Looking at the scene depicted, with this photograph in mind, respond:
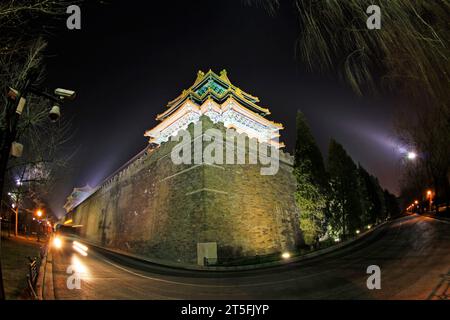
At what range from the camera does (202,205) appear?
1384cm

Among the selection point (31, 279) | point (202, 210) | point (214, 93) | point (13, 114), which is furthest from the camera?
point (214, 93)

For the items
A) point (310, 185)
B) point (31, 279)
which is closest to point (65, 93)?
point (31, 279)

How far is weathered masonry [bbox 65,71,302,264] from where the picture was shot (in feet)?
45.7

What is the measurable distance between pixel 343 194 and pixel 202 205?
39.9 feet

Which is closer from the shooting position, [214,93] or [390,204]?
[214,93]

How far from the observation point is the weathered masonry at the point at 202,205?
45.7 ft

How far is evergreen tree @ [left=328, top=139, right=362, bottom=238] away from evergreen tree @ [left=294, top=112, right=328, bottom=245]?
112 cm

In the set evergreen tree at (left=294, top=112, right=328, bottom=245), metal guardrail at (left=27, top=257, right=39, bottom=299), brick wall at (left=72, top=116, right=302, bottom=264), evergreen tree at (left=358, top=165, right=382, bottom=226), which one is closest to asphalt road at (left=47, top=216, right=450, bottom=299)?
metal guardrail at (left=27, top=257, right=39, bottom=299)

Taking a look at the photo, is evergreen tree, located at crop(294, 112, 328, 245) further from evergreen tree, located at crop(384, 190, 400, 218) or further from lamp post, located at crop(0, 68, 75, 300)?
evergreen tree, located at crop(384, 190, 400, 218)

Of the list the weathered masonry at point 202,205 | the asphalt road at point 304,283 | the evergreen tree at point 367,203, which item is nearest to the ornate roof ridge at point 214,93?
the weathered masonry at point 202,205

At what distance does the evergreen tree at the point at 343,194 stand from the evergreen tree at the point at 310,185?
1.12 metres

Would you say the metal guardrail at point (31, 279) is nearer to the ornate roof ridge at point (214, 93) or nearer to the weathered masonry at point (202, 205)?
the weathered masonry at point (202, 205)

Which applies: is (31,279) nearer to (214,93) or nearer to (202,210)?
(202,210)
